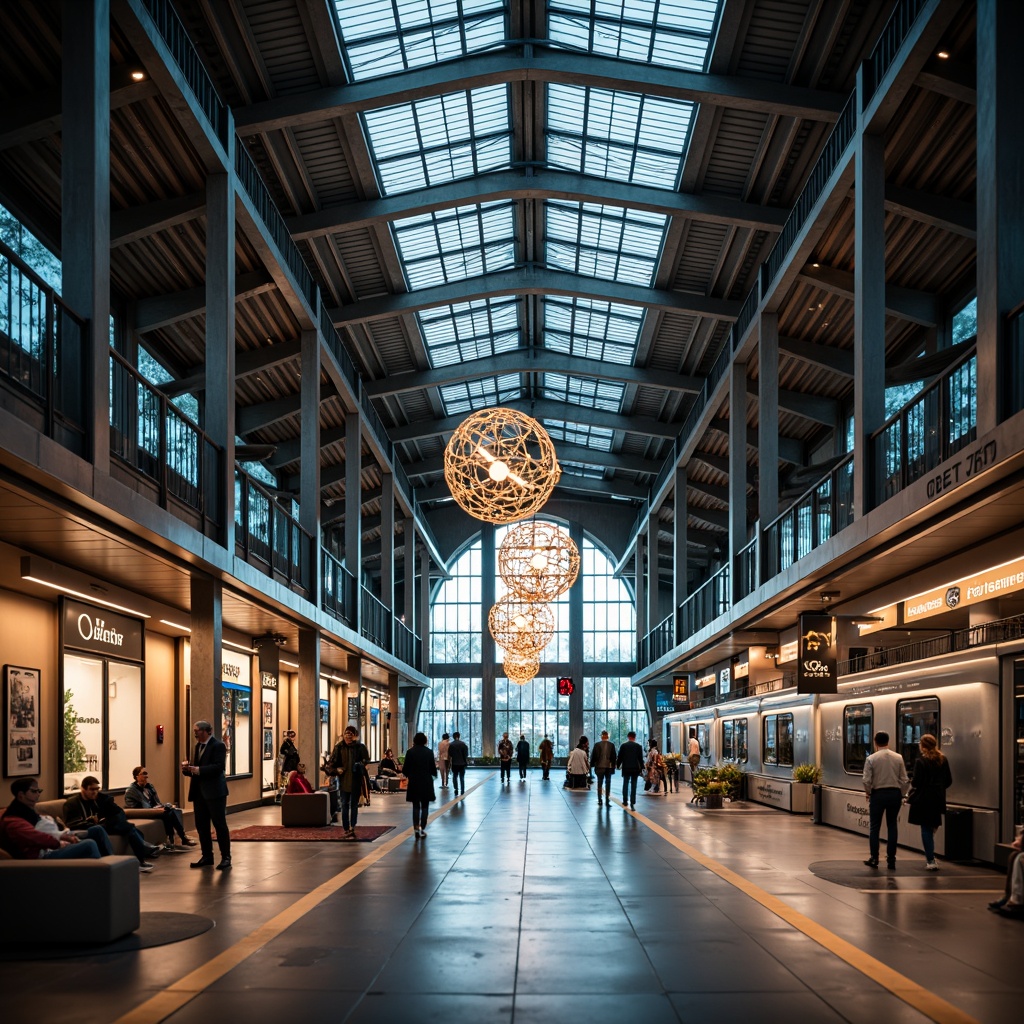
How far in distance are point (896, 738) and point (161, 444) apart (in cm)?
1027

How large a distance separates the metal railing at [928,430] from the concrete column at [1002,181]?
0.55 metres

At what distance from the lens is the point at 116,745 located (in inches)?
698

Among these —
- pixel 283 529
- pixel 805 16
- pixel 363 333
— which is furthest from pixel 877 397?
pixel 363 333

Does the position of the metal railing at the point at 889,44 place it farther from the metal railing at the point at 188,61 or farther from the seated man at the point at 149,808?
the seated man at the point at 149,808

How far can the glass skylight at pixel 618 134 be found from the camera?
21.0 metres

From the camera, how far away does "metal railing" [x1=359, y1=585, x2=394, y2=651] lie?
101 feet

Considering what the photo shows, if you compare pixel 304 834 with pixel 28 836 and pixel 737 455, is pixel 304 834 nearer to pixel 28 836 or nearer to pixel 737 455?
pixel 28 836

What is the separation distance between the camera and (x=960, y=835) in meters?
13.3

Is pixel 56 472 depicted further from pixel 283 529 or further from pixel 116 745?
pixel 283 529

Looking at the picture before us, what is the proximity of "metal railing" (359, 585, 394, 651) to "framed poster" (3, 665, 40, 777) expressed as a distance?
14.7 meters

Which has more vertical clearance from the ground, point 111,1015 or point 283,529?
point 283,529

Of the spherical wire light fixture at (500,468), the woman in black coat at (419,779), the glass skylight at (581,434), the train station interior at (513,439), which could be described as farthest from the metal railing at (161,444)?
the glass skylight at (581,434)

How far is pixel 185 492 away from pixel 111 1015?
927cm

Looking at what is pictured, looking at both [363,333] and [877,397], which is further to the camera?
[363,333]
